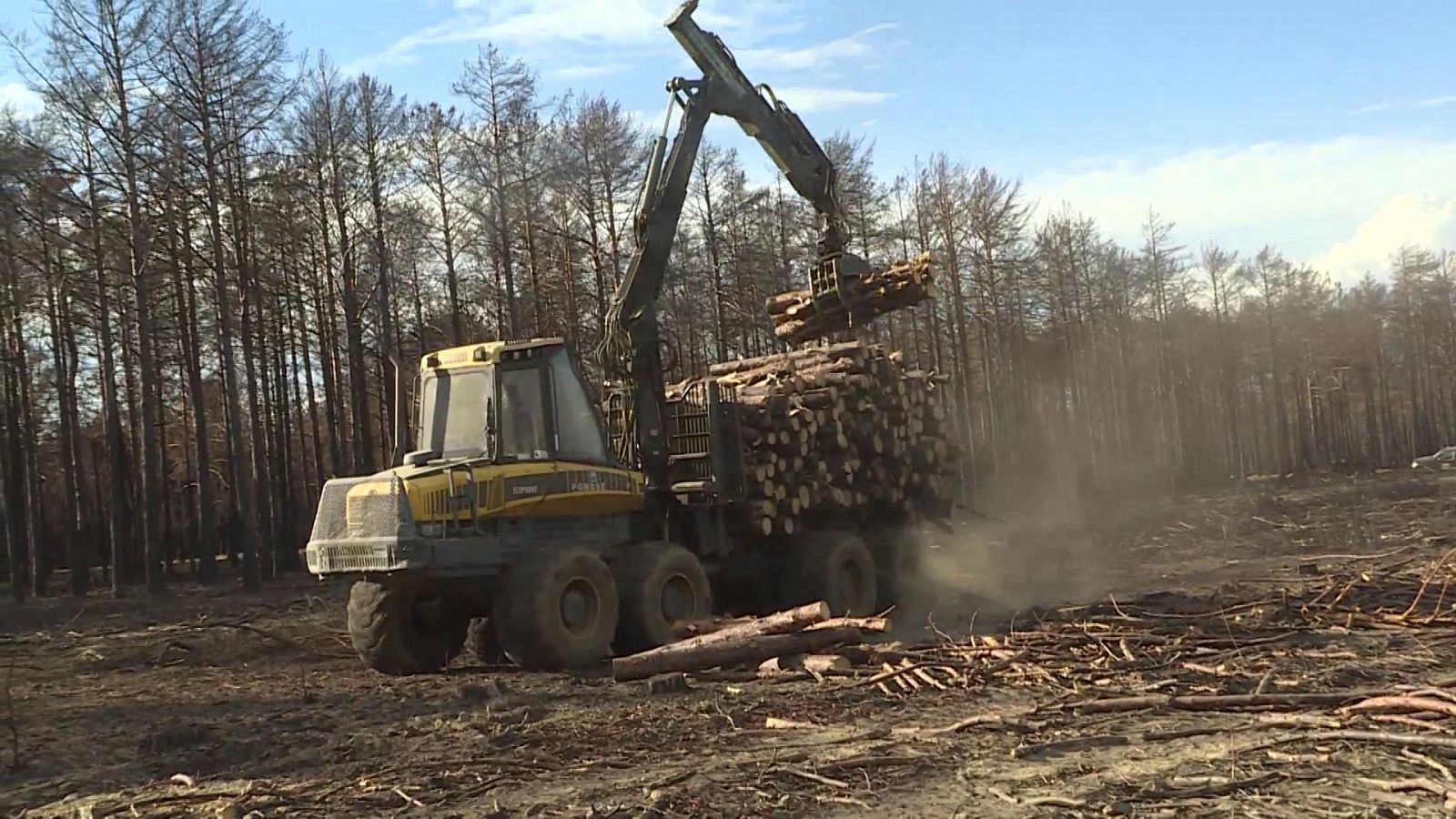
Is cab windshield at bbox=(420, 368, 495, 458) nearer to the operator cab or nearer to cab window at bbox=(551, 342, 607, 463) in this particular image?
the operator cab

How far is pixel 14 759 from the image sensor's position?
870 centimetres

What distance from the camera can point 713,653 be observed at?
35.9 ft

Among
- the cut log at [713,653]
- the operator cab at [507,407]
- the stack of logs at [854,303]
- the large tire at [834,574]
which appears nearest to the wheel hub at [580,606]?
the cut log at [713,653]

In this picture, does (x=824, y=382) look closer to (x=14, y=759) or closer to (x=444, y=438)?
(x=444, y=438)

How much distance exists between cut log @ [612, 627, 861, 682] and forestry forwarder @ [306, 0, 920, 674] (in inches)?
37.1

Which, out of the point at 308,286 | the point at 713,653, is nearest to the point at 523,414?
the point at 713,653

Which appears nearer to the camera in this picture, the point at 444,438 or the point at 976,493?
the point at 444,438

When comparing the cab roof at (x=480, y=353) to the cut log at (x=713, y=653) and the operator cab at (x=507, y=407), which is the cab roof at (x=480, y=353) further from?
the cut log at (x=713, y=653)

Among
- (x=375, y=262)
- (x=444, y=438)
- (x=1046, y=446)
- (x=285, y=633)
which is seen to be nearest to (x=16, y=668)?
(x=285, y=633)

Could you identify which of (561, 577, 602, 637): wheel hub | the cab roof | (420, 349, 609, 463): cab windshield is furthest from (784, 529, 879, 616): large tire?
the cab roof

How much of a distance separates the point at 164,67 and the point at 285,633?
1222cm

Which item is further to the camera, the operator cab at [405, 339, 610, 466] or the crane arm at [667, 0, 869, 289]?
the crane arm at [667, 0, 869, 289]

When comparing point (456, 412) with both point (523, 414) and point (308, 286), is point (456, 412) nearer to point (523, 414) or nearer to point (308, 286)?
point (523, 414)

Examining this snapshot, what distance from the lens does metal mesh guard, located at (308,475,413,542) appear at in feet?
36.8
